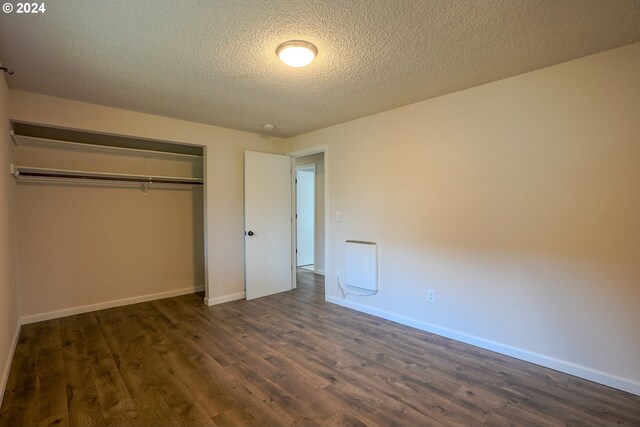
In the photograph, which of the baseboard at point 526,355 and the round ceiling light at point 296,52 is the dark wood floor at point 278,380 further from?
the round ceiling light at point 296,52

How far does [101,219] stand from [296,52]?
3313 mm

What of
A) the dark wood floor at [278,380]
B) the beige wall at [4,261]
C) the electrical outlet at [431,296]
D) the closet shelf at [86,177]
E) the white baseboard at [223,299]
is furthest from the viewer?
the white baseboard at [223,299]

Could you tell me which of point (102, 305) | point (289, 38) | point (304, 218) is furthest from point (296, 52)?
point (304, 218)

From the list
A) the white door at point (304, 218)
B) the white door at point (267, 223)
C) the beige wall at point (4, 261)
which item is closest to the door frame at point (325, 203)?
the white door at point (267, 223)

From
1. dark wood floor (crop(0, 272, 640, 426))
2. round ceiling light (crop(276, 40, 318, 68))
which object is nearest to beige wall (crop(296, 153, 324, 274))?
dark wood floor (crop(0, 272, 640, 426))

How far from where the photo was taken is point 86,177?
3572 mm

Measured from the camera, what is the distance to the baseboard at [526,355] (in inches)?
82.8

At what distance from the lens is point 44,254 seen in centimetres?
343

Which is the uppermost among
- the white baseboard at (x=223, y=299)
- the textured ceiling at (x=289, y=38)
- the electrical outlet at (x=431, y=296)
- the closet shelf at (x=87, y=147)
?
the textured ceiling at (x=289, y=38)

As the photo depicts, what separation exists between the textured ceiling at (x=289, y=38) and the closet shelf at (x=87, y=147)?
735 millimetres

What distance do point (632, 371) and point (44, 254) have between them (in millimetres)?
5435

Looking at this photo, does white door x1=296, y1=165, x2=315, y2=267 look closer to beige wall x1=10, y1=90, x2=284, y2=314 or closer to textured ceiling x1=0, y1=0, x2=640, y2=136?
beige wall x1=10, y1=90, x2=284, y2=314

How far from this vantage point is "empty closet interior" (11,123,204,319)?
11.1ft

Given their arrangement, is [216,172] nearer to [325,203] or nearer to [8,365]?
[325,203]
